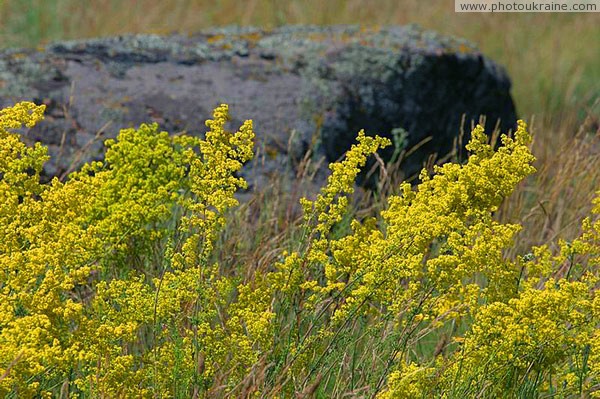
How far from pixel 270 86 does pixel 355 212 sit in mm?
1080

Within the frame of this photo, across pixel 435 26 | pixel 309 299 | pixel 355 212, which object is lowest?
pixel 355 212

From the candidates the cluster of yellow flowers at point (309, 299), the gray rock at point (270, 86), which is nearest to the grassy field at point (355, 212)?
the cluster of yellow flowers at point (309, 299)

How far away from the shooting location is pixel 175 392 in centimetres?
284

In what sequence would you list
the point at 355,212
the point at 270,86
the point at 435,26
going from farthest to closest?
the point at 435,26, the point at 270,86, the point at 355,212

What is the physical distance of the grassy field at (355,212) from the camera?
9.52 feet

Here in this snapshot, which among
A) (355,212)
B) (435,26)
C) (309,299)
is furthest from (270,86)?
(435,26)

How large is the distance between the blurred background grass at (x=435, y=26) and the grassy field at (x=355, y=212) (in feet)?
0.06

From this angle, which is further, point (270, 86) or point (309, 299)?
point (270, 86)

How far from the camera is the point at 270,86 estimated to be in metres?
5.67

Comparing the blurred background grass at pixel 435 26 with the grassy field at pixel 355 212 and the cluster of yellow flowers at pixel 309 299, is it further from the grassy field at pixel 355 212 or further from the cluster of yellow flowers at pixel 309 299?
the cluster of yellow flowers at pixel 309 299

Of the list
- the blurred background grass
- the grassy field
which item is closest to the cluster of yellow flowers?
the grassy field

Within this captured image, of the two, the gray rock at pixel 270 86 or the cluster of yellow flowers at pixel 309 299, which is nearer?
the cluster of yellow flowers at pixel 309 299

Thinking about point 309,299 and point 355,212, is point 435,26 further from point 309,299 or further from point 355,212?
point 309,299

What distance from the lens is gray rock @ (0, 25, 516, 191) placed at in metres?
5.22
